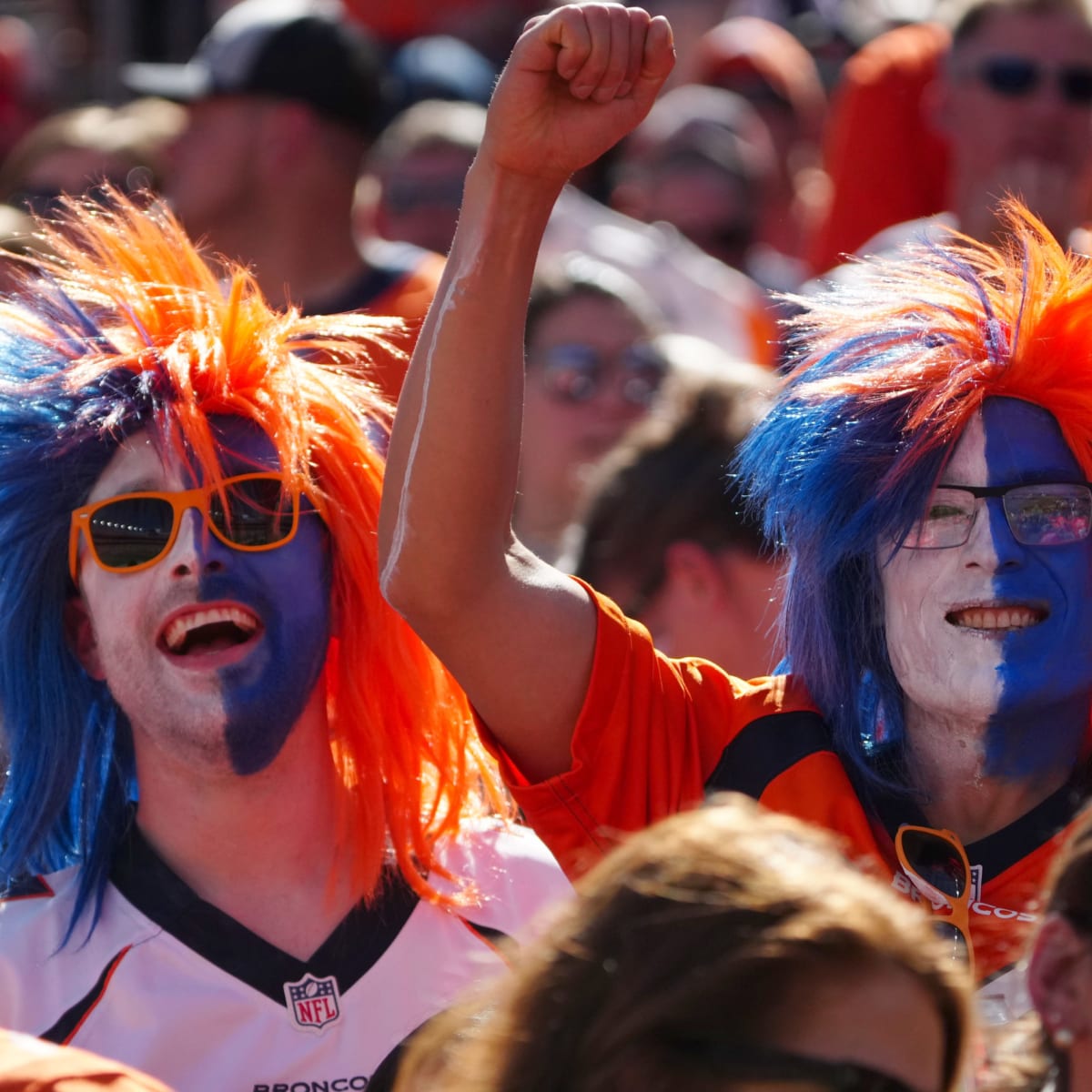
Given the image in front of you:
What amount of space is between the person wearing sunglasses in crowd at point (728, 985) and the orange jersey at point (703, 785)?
68cm

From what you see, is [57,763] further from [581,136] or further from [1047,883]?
[1047,883]

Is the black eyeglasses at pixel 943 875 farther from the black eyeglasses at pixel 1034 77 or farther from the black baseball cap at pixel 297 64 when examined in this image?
the black baseball cap at pixel 297 64

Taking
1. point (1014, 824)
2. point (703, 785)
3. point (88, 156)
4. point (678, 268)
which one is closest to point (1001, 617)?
point (1014, 824)

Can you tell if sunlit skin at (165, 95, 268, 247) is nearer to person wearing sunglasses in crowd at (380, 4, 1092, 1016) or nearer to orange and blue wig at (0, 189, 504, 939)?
orange and blue wig at (0, 189, 504, 939)

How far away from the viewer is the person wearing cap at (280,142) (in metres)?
4.27

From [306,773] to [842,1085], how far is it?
50.2 inches

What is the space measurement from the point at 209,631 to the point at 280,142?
2.37 meters

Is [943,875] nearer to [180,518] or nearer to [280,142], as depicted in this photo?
[180,518]

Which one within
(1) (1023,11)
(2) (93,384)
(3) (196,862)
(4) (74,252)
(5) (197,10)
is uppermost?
(5) (197,10)

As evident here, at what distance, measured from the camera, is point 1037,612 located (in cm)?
209

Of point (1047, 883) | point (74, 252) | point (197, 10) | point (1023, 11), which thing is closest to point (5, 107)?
point (197, 10)

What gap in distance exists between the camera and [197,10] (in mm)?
7504

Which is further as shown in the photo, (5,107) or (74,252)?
(5,107)

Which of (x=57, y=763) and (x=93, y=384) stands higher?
(x=93, y=384)
